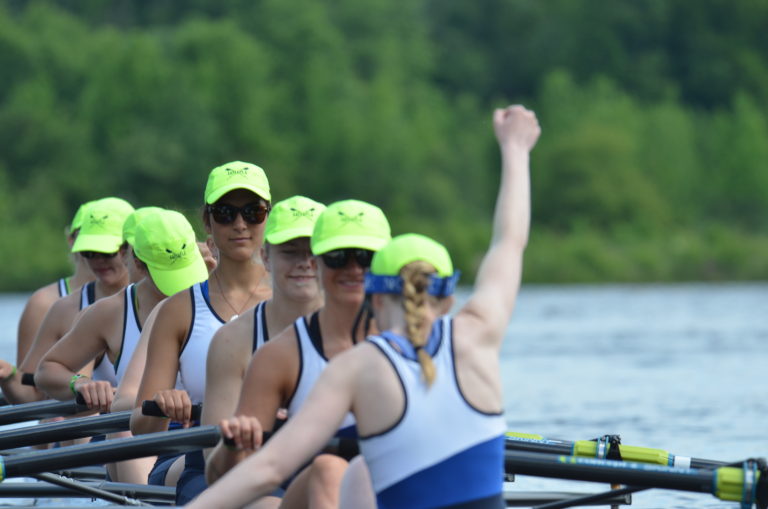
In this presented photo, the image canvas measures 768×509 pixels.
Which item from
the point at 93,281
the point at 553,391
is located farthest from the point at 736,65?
the point at 93,281

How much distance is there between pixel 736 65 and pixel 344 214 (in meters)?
67.5

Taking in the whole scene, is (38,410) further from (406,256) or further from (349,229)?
(406,256)

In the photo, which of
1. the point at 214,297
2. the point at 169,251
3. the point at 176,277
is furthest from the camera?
the point at 176,277

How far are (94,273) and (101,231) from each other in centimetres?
24

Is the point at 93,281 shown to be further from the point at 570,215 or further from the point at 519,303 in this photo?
the point at 570,215

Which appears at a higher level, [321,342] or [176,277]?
[176,277]

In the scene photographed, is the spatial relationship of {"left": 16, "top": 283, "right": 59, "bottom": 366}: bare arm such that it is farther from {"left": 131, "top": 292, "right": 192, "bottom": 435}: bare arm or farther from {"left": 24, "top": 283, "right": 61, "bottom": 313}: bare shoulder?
{"left": 131, "top": 292, "right": 192, "bottom": 435}: bare arm

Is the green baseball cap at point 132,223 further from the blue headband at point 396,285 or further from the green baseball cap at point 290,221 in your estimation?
the blue headband at point 396,285

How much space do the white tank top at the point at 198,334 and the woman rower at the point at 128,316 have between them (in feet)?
1.98

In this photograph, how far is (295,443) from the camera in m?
3.85

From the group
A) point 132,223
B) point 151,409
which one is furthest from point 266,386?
point 132,223

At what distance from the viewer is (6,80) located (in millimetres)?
51062

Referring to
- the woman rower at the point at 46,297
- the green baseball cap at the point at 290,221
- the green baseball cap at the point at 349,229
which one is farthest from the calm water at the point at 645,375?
the green baseball cap at the point at 349,229

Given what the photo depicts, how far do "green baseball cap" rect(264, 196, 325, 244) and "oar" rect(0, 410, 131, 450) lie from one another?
4.54 feet
